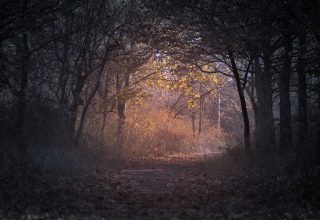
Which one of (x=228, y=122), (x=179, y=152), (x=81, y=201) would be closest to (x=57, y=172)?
(x=81, y=201)

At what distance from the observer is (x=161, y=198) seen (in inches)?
476

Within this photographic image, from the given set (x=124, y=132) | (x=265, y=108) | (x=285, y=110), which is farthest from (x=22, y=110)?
(x=124, y=132)

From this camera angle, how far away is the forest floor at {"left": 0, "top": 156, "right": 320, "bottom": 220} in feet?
31.1

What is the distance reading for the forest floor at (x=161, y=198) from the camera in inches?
374

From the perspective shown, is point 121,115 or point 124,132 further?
point 121,115

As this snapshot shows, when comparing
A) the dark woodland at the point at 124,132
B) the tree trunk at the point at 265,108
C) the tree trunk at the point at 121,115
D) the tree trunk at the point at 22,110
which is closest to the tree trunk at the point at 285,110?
the dark woodland at the point at 124,132

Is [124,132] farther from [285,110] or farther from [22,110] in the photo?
[22,110]

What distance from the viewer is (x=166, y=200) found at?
465 inches

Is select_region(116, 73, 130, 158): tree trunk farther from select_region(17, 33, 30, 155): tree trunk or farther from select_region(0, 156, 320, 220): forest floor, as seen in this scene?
select_region(0, 156, 320, 220): forest floor

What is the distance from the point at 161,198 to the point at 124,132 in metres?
15.4

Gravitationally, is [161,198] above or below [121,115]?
below

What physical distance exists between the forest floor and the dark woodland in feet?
0.10

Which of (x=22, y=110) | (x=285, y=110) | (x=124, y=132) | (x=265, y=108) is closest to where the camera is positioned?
(x=22, y=110)

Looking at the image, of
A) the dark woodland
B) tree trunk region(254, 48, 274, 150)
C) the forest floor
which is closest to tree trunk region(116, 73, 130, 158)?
the dark woodland
